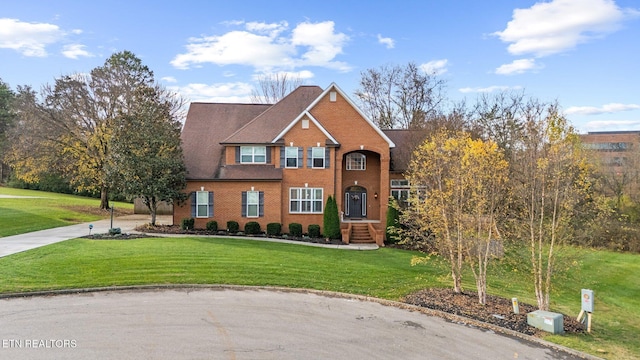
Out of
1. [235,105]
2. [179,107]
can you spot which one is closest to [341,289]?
[235,105]

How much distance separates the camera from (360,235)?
81.0 ft

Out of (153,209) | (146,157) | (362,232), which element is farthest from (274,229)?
(146,157)

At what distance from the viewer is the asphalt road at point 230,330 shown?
8.12m

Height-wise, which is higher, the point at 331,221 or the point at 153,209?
the point at 153,209

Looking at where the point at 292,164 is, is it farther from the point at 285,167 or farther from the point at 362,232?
the point at 362,232

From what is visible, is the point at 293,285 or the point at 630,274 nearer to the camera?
the point at 293,285

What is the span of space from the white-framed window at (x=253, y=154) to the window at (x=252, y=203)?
207 centimetres

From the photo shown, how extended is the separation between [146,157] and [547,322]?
20.9 m

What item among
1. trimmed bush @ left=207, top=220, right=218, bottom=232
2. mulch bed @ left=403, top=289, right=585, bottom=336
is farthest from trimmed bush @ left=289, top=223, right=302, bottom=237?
mulch bed @ left=403, top=289, right=585, bottom=336

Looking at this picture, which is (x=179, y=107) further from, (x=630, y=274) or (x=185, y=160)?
(x=630, y=274)

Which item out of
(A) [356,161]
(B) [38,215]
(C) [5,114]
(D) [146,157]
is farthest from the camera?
(C) [5,114]

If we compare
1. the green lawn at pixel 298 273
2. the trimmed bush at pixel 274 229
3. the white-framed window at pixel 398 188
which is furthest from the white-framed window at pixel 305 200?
the white-framed window at pixel 398 188

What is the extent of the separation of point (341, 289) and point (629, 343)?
7733 mm

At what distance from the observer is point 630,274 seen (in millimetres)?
20281
